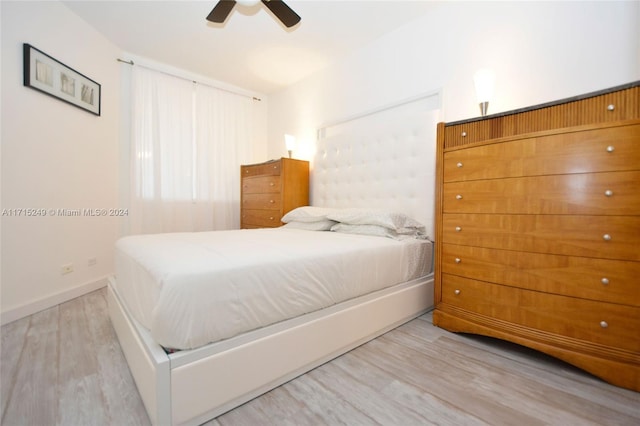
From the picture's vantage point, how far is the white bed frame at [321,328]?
39.3 inches

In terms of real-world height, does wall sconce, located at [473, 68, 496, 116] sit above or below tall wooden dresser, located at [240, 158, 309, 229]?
above

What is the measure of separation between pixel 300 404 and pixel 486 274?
49.7 inches

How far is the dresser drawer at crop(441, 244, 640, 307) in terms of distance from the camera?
125 centimetres

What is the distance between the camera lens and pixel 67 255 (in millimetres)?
2572

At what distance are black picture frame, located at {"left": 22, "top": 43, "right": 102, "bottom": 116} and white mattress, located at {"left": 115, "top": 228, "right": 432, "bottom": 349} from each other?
1.66 m

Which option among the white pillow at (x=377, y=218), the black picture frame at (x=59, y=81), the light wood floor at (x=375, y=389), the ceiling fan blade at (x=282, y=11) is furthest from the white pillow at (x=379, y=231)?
the black picture frame at (x=59, y=81)

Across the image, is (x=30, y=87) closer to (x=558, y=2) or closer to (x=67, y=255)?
(x=67, y=255)

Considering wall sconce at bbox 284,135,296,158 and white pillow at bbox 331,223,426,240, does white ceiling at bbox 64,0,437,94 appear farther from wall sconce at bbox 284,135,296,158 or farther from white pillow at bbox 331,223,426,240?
white pillow at bbox 331,223,426,240

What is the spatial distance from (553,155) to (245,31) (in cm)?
286

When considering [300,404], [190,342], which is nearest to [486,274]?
[300,404]

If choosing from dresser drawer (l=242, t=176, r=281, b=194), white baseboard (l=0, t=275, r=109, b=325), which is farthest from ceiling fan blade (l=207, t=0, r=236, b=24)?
white baseboard (l=0, t=275, r=109, b=325)

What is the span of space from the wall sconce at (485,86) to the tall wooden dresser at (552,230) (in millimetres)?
347

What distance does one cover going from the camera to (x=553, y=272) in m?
1.43

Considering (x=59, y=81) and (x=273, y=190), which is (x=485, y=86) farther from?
(x=59, y=81)
